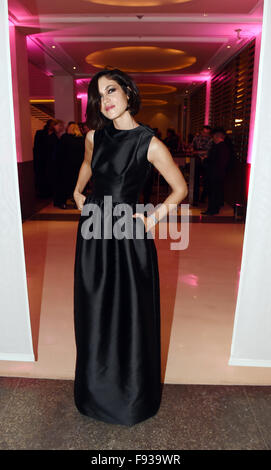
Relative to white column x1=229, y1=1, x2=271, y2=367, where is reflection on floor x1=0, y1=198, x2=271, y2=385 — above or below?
below

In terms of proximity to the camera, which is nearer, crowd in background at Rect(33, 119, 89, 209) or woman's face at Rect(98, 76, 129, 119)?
woman's face at Rect(98, 76, 129, 119)

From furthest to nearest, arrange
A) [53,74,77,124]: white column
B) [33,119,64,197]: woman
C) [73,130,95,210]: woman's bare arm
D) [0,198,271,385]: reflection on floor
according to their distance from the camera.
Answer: [53,74,77,124]: white column
[33,119,64,197]: woman
[0,198,271,385]: reflection on floor
[73,130,95,210]: woman's bare arm

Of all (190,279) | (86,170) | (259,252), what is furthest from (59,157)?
(259,252)

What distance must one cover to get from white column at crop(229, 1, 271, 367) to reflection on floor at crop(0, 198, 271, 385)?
6.6 inches

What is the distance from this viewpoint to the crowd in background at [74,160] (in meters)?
6.49

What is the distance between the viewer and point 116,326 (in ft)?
5.58

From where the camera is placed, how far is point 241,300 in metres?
2.11

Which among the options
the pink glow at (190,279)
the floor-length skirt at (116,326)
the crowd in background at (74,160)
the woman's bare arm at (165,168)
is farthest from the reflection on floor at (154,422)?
the crowd in background at (74,160)

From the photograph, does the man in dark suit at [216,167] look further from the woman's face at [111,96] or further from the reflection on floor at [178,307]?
the woman's face at [111,96]

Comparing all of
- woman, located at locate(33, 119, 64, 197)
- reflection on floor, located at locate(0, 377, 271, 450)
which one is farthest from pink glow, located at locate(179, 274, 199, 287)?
woman, located at locate(33, 119, 64, 197)

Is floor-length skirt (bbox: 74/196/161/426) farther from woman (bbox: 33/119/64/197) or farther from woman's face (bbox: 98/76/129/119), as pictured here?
woman (bbox: 33/119/64/197)

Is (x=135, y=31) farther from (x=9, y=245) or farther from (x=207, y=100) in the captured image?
(x=9, y=245)

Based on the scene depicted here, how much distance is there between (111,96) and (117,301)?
84 centimetres

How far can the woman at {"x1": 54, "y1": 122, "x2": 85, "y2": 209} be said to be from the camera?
650 cm
